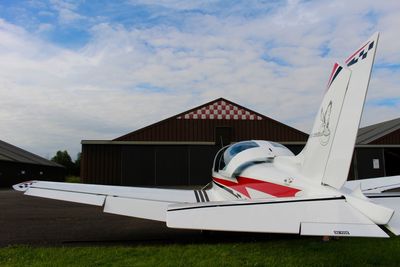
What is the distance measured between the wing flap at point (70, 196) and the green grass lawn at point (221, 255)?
1.20m

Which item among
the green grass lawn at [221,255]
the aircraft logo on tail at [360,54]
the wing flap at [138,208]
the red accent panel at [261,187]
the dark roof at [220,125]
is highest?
the dark roof at [220,125]

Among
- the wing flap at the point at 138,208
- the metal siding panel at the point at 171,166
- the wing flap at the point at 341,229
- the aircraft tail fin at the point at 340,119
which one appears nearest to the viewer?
the wing flap at the point at 341,229

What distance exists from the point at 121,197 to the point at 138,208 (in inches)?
20.4

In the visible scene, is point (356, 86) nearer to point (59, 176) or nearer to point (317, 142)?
point (317, 142)

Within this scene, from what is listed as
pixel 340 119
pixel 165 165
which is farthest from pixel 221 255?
pixel 165 165

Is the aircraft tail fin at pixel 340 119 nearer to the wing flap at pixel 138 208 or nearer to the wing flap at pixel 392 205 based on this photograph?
the wing flap at pixel 392 205

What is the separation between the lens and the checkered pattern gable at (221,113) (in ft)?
72.2

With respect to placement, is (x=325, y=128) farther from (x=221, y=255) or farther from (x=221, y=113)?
(x=221, y=113)

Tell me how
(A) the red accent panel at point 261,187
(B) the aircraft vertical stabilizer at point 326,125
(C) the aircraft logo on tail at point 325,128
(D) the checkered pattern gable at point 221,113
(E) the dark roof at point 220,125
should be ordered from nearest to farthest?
(B) the aircraft vertical stabilizer at point 326,125 → (C) the aircraft logo on tail at point 325,128 → (A) the red accent panel at point 261,187 → (E) the dark roof at point 220,125 → (D) the checkered pattern gable at point 221,113

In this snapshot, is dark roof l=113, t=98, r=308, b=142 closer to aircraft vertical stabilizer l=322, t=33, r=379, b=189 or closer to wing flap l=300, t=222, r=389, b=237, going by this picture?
aircraft vertical stabilizer l=322, t=33, r=379, b=189

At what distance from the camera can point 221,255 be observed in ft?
17.0

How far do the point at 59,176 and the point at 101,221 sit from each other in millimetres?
43623

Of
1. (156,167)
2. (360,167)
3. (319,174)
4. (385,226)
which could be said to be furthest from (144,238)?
(360,167)

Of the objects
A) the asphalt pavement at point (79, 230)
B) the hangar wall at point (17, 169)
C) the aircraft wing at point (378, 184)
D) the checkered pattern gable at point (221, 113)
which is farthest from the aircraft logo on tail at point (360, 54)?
the hangar wall at point (17, 169)
